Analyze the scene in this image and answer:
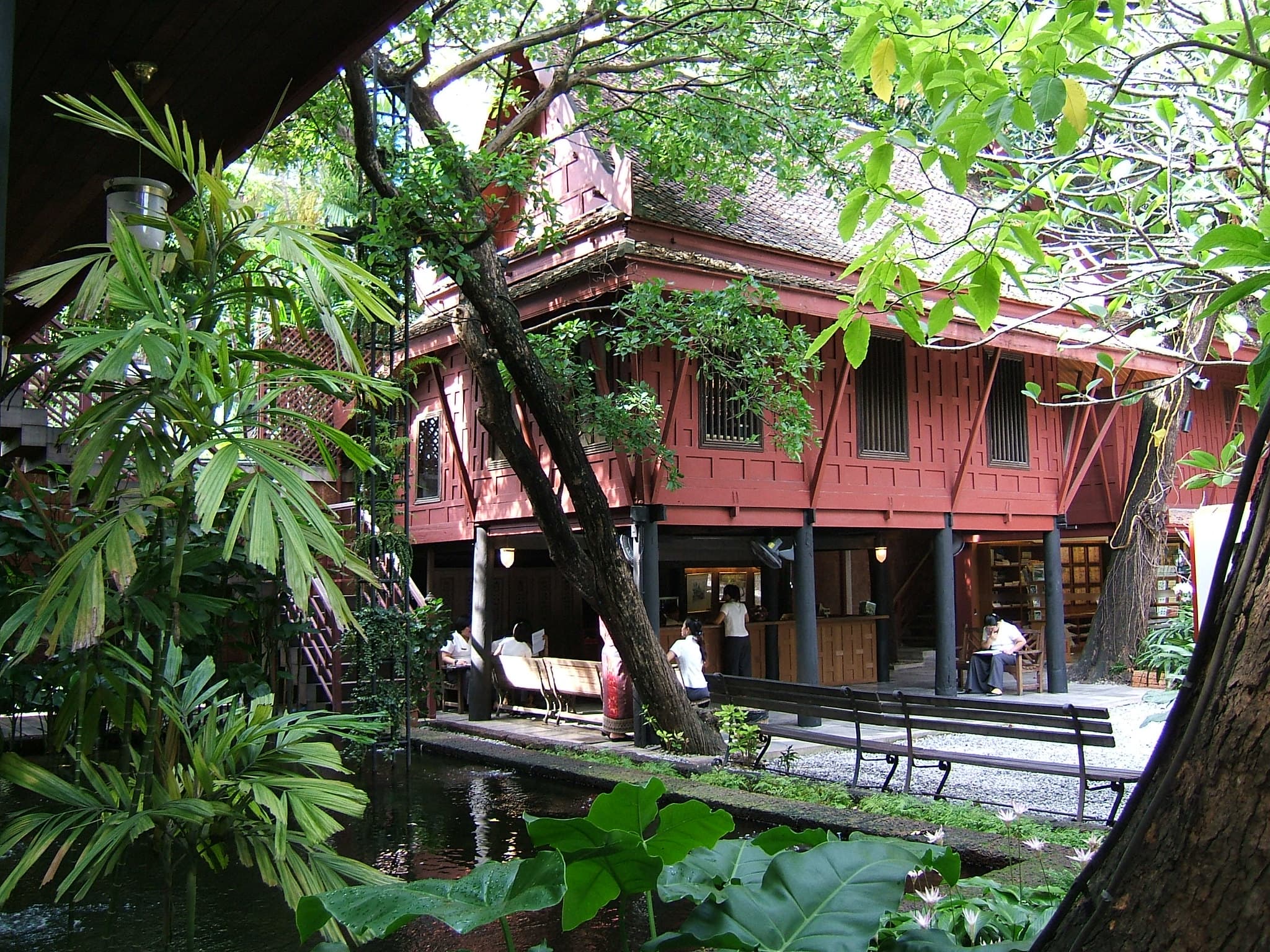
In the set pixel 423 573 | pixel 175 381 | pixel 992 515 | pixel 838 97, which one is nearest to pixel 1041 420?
pixel 992 515

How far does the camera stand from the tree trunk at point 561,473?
977 centimetres

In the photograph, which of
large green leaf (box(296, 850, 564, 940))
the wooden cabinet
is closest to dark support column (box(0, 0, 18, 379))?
large green leaf (box(296, 850, 564, 940))

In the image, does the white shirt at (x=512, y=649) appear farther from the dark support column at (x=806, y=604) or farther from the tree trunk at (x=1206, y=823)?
the tree trunk at (x=1206, y=823)

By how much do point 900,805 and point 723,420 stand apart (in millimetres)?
6162

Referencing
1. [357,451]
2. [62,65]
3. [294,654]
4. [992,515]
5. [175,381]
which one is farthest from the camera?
[992,515]

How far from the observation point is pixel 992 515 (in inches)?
652

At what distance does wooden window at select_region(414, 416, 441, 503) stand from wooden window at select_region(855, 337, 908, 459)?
22.1ft

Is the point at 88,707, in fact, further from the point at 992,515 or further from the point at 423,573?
the point at 423,573

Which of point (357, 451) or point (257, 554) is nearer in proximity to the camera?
point (257, 554)

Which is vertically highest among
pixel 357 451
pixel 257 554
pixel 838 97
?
pixel 838 97

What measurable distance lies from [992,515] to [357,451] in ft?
48.6

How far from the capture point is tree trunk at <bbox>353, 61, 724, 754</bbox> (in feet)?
32.0

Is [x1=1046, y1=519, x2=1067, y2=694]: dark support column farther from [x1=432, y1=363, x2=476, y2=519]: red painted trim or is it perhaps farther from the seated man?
[x1=432, y1=363, x2=476, y2=519]: red painted trim

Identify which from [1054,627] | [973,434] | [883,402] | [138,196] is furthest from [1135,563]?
[138,196]
